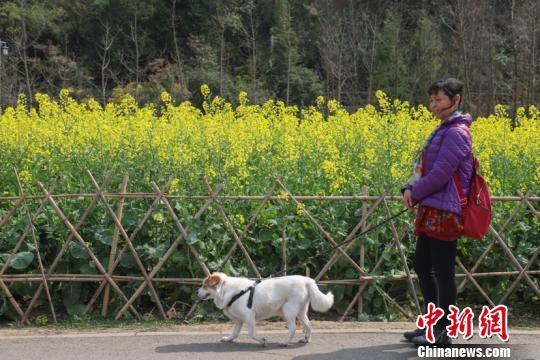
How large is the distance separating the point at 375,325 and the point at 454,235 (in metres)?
1.76

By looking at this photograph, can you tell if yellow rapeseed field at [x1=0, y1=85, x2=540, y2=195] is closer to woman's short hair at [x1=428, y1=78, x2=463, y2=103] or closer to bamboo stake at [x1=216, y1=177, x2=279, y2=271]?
bamboo stake at [x1=216, y1=177, x2=279, y2=271]

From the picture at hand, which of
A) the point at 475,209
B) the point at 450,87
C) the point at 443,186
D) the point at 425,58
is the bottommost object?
the point at 425,58

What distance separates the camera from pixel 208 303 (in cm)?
635

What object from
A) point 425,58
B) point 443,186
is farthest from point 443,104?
point 425,58

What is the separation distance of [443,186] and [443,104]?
55 cm

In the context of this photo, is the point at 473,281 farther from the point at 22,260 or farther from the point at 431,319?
the point at 22,260

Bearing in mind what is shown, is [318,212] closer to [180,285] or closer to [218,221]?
[218,221]

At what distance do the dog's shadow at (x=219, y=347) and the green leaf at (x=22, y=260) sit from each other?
6.48 feet

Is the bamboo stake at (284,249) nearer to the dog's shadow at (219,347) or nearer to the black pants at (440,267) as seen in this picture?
the dog's shadow at (219,347)

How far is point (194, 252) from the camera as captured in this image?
6328mm

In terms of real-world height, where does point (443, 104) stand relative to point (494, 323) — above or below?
above

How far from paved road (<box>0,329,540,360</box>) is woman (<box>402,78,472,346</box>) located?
0.62 metres

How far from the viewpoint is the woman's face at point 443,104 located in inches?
183

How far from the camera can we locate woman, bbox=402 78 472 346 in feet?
14.9
